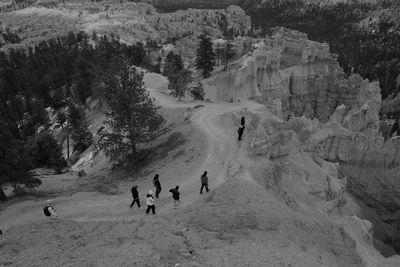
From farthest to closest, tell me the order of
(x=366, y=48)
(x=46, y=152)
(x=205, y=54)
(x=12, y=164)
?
(x=366, y=48)
(x=205, y=54)
(x=46, y=152)
(x=12, y=164)

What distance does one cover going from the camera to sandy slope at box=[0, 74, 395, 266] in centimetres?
1453

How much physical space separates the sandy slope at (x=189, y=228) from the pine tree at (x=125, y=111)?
328 centimetres

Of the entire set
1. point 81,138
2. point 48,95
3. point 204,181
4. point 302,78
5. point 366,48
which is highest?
point 204,181

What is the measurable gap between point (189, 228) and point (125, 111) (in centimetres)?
1242

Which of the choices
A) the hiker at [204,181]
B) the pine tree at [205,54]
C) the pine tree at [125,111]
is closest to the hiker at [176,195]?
the hiker at [204,181]

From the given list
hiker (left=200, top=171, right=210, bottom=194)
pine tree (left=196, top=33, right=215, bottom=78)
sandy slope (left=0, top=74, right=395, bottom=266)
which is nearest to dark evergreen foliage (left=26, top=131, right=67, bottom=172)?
sandy slope (left=0, top=74, right=395, bottom=266)

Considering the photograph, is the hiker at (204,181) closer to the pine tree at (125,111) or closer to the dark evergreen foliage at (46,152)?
the pine tree at (125,111)

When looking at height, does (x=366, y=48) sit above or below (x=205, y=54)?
below

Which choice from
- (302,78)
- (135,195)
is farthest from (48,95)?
(135,195)

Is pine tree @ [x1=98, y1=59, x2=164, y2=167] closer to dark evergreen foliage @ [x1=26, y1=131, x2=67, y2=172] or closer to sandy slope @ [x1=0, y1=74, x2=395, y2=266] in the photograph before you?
sandy slope @ [x1=0, y1=74, x2=395, y2=266]

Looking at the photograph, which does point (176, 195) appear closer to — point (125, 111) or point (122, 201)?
point (122, 201)

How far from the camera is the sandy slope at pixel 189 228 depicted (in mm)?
14531

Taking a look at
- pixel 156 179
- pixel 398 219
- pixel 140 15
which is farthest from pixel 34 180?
pixel 140 15

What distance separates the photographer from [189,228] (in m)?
17.2
